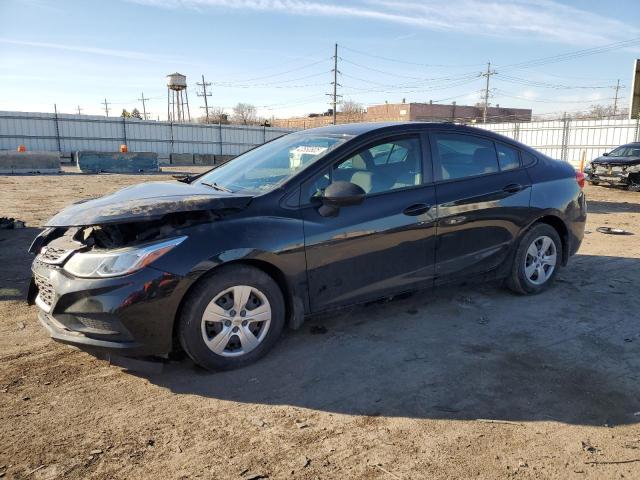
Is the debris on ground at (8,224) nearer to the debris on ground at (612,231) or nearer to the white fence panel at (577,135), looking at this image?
the debris on ground at (612,231)

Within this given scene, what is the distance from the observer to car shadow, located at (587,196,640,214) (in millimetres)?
11641

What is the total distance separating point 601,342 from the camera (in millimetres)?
3996

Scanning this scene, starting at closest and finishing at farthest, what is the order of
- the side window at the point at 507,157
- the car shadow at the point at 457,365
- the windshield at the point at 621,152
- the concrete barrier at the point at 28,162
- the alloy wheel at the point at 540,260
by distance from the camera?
the car shadow at the point at 457,365, the side window at the point at 507,157, the alloy wheel at the point at 540,260, the windshield at the point at 621,152, the concrete barrier at the point at 28,162

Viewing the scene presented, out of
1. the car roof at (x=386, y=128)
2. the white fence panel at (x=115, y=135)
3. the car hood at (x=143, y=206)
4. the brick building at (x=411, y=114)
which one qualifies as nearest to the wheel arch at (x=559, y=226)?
the car roof at (x=386, y=128)

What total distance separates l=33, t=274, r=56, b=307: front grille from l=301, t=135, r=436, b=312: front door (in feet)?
5.68

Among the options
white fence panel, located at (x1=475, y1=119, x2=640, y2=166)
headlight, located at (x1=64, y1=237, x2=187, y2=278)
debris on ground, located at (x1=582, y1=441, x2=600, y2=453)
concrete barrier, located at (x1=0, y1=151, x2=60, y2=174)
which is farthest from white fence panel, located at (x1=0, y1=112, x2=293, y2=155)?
debris on ground, located at (x1=582, y1=441, x2=600, y2=453)

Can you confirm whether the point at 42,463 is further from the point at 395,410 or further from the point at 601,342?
the point at 601,342

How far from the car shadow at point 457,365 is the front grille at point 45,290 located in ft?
2.69

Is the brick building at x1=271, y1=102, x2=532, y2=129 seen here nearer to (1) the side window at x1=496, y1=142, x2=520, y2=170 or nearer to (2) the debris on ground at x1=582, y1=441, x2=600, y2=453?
(1) the side window at x1=496, y1=142, x2=520, y2=170

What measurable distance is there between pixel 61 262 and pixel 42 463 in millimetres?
1285

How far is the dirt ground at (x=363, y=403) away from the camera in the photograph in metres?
2.54

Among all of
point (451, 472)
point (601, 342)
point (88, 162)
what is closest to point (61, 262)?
point (451, 472)

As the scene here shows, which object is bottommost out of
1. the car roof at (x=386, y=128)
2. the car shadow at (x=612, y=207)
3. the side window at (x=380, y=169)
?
the car shadow at (x=612, y=207)

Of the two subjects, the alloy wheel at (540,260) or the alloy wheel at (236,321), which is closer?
the alloy wheel at (236,321)
